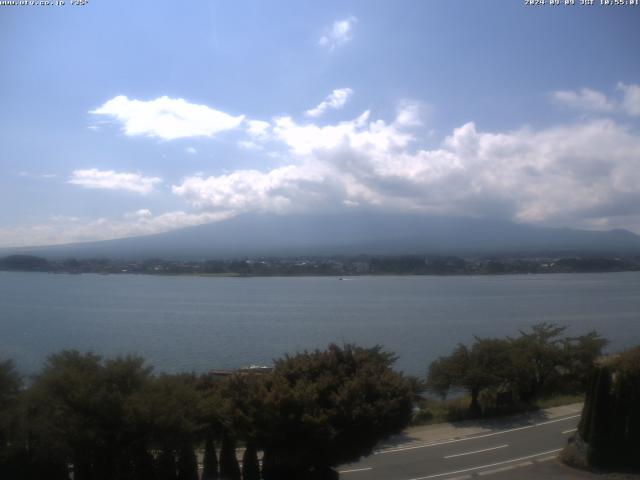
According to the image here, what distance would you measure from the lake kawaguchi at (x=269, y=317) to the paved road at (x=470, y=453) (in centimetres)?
920

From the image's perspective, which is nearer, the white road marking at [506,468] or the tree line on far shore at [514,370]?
the white road marking at [506,468]

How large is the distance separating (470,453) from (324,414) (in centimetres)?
469

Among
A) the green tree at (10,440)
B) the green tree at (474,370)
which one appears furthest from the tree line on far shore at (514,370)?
the green tree at (10,440)

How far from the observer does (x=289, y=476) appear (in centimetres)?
803

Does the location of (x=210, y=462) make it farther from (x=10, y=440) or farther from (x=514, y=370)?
(x=514, y=370)

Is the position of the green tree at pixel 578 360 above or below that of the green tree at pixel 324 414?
below

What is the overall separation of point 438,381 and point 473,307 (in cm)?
2915

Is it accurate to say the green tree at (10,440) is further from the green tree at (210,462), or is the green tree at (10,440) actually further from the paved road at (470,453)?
the paved road at (470,453)

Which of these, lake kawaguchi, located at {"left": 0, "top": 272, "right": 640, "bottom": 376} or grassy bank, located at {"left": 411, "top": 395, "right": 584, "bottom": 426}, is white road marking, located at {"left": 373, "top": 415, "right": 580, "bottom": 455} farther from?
lake kawaguchi, located at {"left": 0, "top": 272, "right": 640, "bottom": 376}

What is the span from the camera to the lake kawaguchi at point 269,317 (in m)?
25.3

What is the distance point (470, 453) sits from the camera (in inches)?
429

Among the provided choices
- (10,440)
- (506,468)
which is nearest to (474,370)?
(506,468)

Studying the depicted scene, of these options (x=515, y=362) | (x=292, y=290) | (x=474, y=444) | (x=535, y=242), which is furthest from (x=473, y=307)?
(x=535, y=242)

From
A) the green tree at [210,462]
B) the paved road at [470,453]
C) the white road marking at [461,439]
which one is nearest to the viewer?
the green tree at [210,462]
